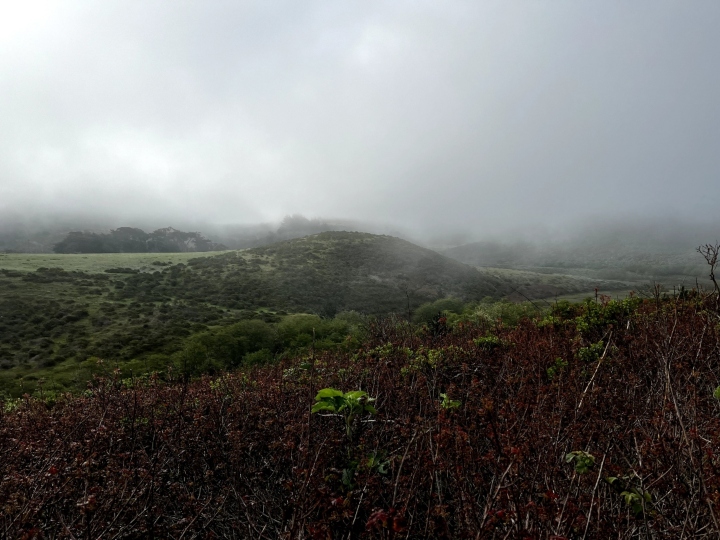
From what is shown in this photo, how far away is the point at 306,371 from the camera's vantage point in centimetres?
745

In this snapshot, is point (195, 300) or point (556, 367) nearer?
point (556, 367)

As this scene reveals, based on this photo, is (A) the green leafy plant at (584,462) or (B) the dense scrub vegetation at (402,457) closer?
(B) the dense scrub vegetation at (402,457)

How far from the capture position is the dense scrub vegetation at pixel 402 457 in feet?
7.34

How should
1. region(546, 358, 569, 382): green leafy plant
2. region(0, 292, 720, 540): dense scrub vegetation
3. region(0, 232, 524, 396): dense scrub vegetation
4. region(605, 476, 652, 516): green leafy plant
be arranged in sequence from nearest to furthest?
region(605, 476, 652, 516): green leafy plant → region(0, 292, 720, 540): dense scrub vegetation → region(546, 358, 569, 382): green leafy plant → region(0, 232, 524, 396): dense scrub vegetation

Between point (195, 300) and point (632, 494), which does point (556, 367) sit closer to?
point (632, 494)

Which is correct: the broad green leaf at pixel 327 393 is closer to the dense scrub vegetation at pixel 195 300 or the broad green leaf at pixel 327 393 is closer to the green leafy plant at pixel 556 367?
the green leafy plant at pixel 556 367

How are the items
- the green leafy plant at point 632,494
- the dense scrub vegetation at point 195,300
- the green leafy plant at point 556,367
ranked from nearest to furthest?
the green leafy plant at point 632,494
the green leafy plant at point 556,367
the dense scrub vegetation at point 195,300

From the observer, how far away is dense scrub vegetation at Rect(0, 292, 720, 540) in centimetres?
224

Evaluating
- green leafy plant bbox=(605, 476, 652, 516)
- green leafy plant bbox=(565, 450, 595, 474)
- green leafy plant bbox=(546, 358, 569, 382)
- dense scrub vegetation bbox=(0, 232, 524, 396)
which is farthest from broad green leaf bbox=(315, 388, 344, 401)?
dense scrub vegetation bbox=(0, 232, 524, 396)

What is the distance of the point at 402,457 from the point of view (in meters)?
2.87

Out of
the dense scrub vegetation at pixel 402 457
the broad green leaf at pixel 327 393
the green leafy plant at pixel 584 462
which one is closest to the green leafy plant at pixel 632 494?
the dense scrub vegetation at pixel 402 457

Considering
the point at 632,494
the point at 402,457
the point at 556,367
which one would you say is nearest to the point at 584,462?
the point at 632,494

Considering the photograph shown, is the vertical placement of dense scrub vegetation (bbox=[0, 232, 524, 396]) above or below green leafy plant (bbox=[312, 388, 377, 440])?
below

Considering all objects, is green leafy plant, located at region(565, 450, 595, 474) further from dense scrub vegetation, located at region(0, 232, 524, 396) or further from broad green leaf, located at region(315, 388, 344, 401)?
dense scrub vegetation, located at region(0, 232, 524, 396)
